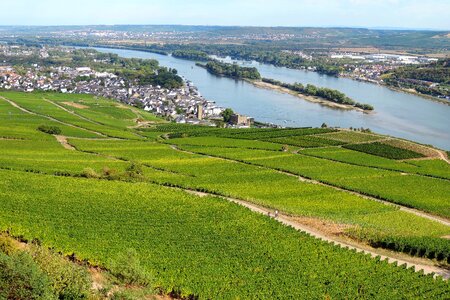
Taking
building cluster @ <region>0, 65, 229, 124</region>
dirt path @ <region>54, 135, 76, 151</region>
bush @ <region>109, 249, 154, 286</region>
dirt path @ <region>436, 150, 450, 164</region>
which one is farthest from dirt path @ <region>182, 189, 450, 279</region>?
building cluster @ <region>0, 65, 229, 124</region>

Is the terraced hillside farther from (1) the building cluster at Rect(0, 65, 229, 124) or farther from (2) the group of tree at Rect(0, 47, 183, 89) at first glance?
(2) the group of tree at Rect(0, 47, 183, 89)

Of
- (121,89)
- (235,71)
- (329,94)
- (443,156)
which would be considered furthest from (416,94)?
(121,89)

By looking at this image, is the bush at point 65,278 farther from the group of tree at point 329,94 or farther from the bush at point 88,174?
the group of tree at point 329,94

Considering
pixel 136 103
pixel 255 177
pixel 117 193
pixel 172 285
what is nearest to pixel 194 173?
pixel 255 177

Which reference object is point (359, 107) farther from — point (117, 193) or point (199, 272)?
point (199, 272)

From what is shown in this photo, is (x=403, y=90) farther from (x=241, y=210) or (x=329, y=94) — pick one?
(x=241, y=210)

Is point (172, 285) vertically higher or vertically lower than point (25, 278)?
lower

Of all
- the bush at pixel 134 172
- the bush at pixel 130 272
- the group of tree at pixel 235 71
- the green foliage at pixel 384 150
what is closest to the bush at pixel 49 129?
the bush at pixel 134 172
